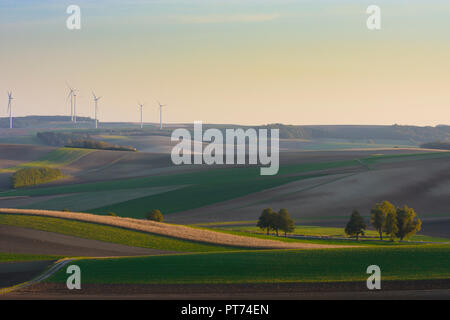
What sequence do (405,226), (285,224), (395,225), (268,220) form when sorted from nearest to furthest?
(395,225)
(405,226)
(285,224)
(268,220)

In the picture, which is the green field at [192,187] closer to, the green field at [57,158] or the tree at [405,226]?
the green field at [57,158]

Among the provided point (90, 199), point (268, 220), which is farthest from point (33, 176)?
point (268, 220)

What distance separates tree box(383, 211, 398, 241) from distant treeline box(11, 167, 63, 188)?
74.8 m

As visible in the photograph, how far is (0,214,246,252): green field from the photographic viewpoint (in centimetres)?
4569

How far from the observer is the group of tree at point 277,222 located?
59.4 meters

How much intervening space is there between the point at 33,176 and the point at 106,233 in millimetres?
68276

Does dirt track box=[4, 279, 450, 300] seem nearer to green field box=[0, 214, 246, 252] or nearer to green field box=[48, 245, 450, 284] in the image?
green field box=[48, 245, 450, 284]

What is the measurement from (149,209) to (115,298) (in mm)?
50873

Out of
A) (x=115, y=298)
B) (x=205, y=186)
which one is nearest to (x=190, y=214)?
(x=205, y=186)

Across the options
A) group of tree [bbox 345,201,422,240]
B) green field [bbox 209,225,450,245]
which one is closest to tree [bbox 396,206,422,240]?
group of tree [bbox 345,201,422,240]

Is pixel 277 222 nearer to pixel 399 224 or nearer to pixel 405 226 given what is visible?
pixel 399 224

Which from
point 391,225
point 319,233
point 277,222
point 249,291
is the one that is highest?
point 277,222

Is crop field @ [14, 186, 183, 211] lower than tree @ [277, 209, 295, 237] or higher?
higher

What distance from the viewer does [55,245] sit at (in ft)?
145
